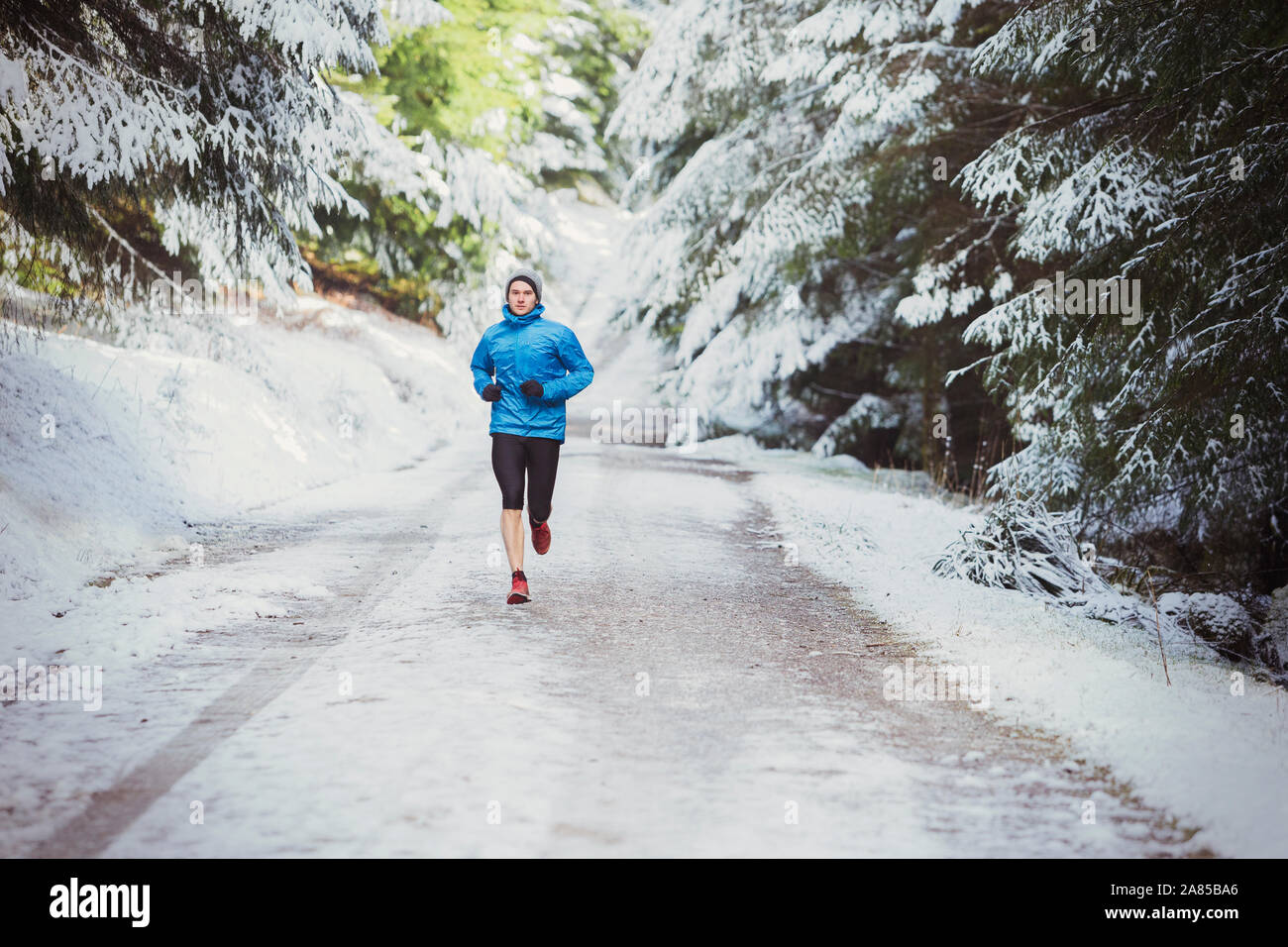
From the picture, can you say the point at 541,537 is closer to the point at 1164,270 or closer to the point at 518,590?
the point at 518,590

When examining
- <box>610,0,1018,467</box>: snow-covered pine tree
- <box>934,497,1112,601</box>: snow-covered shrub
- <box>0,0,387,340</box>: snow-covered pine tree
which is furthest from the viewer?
<box>610,0,1018,467</box>: snow-covered pine tree

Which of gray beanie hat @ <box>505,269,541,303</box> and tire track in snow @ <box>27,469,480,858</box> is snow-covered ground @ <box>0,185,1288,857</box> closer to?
tire track in snow @ <box>27,469,480,858</box>

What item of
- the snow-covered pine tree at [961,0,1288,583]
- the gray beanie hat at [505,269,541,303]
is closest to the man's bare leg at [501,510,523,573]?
the gray beanie hat at [505,269,541,303]

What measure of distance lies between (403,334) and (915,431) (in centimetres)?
1252

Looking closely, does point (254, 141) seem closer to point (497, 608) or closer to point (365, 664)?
point (497, 608)

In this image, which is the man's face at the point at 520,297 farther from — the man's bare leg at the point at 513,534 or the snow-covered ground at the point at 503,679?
the snow-covered ground at the point at 503,679

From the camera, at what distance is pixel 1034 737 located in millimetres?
4500

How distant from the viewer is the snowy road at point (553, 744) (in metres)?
3.33

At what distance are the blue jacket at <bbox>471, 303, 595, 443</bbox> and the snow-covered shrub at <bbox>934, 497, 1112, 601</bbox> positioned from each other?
377 cm

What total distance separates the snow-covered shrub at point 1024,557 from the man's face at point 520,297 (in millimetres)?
4256

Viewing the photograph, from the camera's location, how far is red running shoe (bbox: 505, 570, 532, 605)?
6.73 metres

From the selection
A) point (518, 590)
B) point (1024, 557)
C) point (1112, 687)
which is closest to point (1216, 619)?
point (1024, 557)

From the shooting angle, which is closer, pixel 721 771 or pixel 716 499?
pixel 721 771
